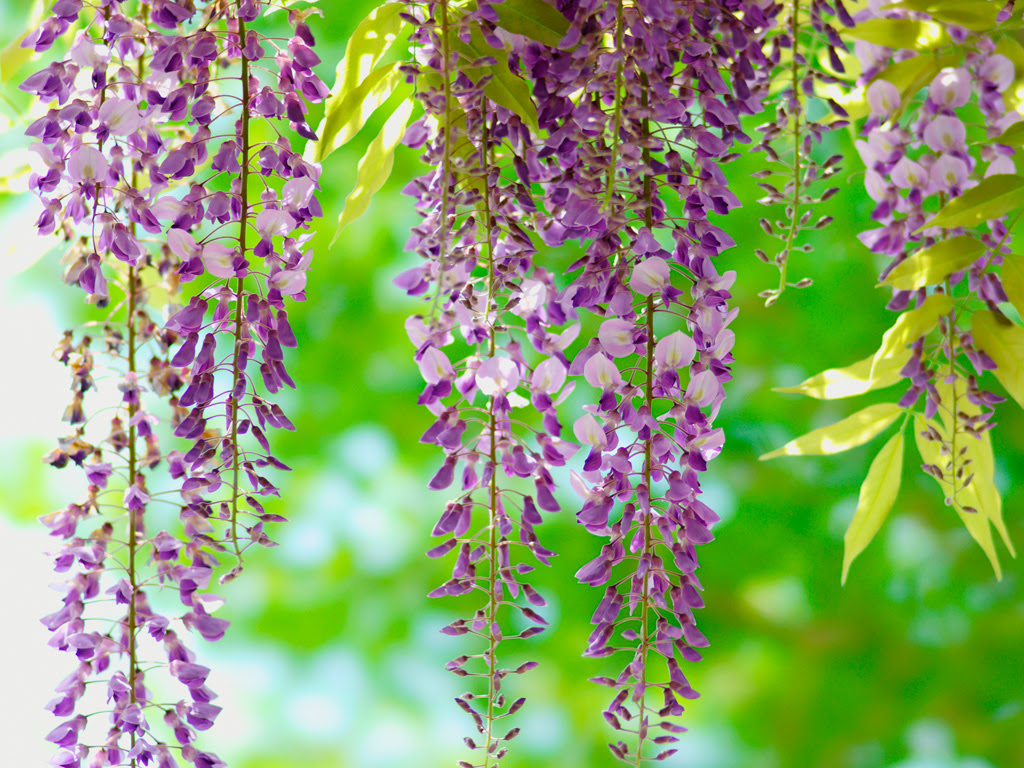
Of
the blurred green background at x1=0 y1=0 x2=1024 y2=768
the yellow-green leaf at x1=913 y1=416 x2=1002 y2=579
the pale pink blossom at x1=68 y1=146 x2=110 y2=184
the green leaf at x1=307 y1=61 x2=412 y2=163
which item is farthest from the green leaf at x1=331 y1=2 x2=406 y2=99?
the blurred green background at x1=0 y1=0 x2=1024 y2=768

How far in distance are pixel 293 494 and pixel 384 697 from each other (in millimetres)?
365

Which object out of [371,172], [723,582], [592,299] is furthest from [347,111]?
[723,582]

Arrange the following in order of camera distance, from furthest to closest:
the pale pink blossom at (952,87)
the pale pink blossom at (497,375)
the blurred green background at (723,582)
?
the blurred green background at (723,582)
the pale pink blossom at (952,87)
the pale pink blossom at (497,375)

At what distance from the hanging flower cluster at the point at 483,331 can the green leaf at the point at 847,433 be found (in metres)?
0.17

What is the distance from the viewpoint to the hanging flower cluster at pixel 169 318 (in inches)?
15.8

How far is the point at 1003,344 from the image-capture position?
0.45 meters

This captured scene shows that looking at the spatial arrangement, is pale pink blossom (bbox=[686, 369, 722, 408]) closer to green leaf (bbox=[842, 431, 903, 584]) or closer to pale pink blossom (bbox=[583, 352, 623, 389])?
pale pink blossom (bbox=[583, 352, 623, 389])

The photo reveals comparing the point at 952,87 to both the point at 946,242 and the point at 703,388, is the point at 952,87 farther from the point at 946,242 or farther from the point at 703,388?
the point at 703,388

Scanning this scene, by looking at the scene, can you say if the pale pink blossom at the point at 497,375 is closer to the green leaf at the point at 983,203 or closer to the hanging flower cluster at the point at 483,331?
the hanging flower cluster at the point at 483,331

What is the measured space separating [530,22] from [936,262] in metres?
0.21

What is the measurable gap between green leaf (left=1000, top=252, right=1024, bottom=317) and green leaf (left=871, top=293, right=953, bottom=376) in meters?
0.03

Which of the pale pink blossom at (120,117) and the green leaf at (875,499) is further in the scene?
the green leaf at (875,499)

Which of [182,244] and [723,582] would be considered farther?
[723,582]

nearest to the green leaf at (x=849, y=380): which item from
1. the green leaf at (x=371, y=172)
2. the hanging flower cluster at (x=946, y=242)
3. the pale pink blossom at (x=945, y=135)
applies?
the hanging flower cluster at (x=946, y=242)
